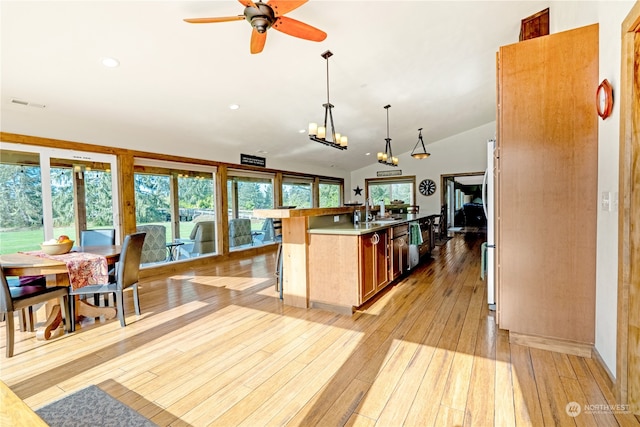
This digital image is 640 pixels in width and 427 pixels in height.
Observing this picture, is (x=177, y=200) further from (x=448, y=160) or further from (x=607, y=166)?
(x=448, y=160)

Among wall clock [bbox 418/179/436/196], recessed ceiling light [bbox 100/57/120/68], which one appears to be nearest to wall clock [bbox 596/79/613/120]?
recessed ceiling light [bbox 100/57/120/68]

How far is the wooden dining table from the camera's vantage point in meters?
2.43

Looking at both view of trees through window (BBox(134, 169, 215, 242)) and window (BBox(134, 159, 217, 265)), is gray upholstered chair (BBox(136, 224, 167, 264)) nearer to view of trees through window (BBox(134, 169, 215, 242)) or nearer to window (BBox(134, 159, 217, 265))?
window (BBox(134, 159, 217, 265))

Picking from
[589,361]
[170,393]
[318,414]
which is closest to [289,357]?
[318,414]

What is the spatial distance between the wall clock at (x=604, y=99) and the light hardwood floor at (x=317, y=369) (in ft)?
5.65

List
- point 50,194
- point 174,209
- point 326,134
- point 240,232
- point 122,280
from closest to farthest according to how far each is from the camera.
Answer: point 122,280 → point 50,194 → point 326,134 → point 174,209 → point 240,232

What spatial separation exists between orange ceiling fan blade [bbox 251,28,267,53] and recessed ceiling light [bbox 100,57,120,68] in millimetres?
1610

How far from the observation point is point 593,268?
216cm

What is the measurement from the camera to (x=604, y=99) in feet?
6.24

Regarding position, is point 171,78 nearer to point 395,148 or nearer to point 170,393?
point 170,393

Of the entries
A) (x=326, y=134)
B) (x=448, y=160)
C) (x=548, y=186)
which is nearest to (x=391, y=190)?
(x=448, y=160)

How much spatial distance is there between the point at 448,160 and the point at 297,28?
847 cm

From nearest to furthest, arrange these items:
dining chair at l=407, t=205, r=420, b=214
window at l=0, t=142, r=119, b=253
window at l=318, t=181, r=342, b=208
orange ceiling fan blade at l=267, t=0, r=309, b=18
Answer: orange ceiling fan blade at l=267, t=0, r=309, b=18 < window at l=0, t=142, r=119, b=253 < dining chair at l=407, t=205, r=420, b=214 < window at l=318, t=181, r=342, b=208

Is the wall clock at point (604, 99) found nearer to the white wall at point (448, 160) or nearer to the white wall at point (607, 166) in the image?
the white wall at point (607, 166)
